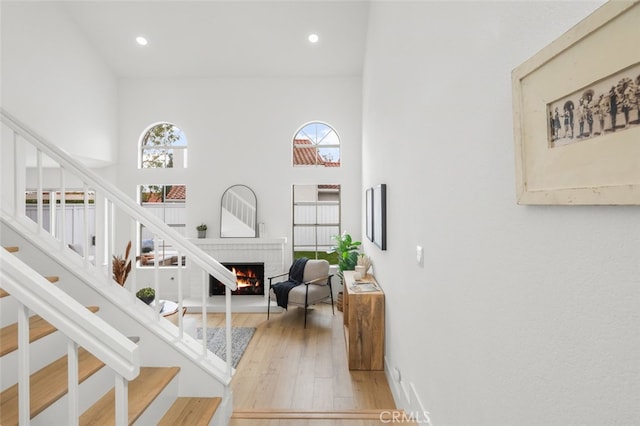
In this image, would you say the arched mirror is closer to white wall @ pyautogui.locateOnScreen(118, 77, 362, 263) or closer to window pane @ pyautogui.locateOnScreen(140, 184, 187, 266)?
white wall @ pyautogui.locateOnScreen(118, 77, 362, 263)

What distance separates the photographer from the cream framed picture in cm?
50

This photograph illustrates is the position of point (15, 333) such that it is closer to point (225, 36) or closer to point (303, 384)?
point (303, 384)

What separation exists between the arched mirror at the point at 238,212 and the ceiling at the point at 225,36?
6.77 ft

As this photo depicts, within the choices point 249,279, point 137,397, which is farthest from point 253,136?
point 137,397

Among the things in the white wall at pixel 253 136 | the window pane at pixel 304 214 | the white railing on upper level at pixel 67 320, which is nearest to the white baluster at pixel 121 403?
the white railing on upper level at pixel 67 320

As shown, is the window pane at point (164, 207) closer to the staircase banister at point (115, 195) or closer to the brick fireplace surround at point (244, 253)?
the brick fireplace surround at point (244, 253)

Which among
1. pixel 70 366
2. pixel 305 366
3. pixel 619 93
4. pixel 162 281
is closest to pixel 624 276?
pixel 619 93

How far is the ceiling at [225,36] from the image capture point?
14.4ft

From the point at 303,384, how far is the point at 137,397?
4.70 feet

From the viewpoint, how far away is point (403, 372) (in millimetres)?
2221

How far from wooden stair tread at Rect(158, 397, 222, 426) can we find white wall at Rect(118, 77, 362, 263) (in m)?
3.55

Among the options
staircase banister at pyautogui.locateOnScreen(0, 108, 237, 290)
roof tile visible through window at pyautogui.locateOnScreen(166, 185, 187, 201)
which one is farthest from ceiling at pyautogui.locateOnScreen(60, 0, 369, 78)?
staircase banister at pyautogui.locateOnScreen(0, 108, 237, 290)

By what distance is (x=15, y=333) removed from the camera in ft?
5.44

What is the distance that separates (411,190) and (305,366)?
2.09 meters
